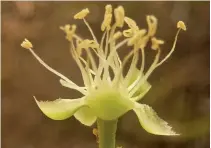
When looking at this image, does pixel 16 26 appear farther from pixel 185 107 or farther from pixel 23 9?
pixel 185 107

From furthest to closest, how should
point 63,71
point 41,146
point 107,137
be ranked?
point 63,71 < point 41,146 < point 107,137

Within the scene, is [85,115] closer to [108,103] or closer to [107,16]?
[108,103]

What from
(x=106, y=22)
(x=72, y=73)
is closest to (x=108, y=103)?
(x=106, y=22)

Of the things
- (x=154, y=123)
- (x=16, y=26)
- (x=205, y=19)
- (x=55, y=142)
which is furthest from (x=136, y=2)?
(x=154, y=123)

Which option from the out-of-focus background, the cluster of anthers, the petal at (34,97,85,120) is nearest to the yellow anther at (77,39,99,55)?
the cluster of anthers

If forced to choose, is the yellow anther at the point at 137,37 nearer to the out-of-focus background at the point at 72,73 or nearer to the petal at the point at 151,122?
the petal at the point at 151,122

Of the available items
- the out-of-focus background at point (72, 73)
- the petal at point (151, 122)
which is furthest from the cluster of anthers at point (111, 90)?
the out-of-focus background at point (72, 73)

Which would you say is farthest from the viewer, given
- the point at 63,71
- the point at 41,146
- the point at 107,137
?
the point at 63,71
